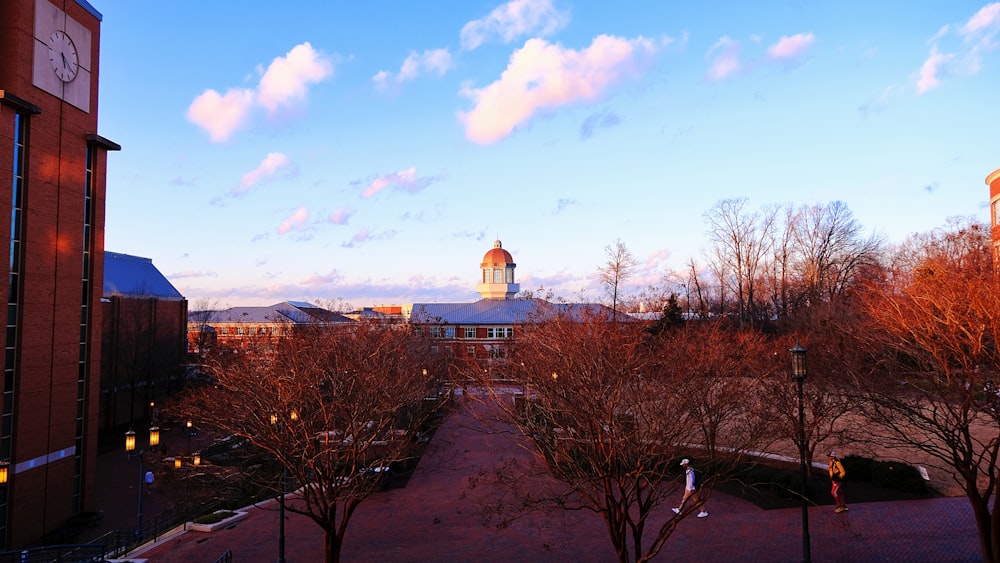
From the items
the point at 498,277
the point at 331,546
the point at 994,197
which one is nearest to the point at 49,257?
the point at 331,546

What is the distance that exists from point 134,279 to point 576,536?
4489 cm

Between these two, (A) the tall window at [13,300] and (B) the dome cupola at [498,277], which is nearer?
(A) the tall window at [13,300]

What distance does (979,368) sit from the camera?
10.3 metres

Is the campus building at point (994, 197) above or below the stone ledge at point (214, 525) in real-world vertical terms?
above

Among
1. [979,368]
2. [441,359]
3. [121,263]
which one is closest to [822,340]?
[979,368]

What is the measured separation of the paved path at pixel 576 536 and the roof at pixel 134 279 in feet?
113

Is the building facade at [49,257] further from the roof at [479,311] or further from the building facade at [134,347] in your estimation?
the roof at [479,311]

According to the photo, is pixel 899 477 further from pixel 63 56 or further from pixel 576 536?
pixel 63 56

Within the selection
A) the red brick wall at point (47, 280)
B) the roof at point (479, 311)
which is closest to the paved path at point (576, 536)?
the red brick wall at point (47, 280)

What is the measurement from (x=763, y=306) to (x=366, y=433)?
4059 cm

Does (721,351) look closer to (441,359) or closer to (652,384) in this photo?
(652,384)

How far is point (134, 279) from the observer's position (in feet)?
156

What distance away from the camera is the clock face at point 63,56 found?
21.1 meters

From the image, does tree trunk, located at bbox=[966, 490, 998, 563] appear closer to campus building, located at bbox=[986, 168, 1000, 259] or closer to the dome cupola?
campus building, located at bbox=[986, 168, 1000, 259]
